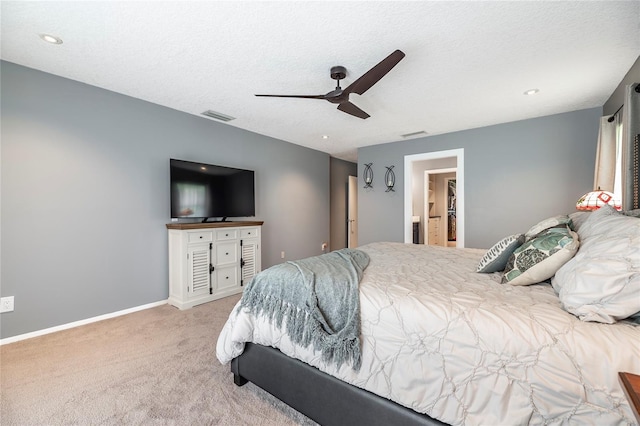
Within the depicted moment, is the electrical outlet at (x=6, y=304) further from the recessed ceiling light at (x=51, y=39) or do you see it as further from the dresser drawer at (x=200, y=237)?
the recessed ceiling light at (x=51, y=39)

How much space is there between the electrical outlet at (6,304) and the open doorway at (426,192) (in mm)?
5019

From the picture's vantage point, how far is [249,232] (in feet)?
13.2

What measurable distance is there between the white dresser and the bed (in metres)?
1.78

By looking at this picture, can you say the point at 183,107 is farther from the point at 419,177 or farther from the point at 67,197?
the point at 419,177

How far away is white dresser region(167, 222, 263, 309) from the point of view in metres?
3.26

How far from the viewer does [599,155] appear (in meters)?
2.96

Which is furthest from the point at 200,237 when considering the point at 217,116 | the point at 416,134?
the point at 416,134

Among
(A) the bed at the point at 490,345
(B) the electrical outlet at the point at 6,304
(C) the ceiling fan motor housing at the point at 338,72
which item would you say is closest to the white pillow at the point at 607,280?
(A) the bed at the point at 490,345

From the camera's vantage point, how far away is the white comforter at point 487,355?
908 millimetres

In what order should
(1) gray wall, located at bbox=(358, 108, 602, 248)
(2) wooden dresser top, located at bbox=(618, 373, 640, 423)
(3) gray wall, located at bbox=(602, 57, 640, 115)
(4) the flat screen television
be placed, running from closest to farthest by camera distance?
(2) wooden dresser top, located at bbox=(618, 373, 640, 423), (3) gray wall, located at bbox=(602, 57, 640, 115), (4) the flat screen television, (1) gray wall, located at bbox=(358, 108, 602, 248)

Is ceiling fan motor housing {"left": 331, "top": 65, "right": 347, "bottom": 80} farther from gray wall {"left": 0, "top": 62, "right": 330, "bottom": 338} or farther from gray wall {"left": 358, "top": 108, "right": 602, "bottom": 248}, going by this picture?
gray wall {"left": 358, "top": 108, "right": 602, "bottom": 248}

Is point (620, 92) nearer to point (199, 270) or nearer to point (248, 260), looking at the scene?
point (248, 260)

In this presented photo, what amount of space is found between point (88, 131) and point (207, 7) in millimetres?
2094

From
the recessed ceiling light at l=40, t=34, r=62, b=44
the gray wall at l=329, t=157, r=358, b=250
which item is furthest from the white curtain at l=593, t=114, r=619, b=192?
the recessed ceiling light at l=40, t=34, r=62, b=44
